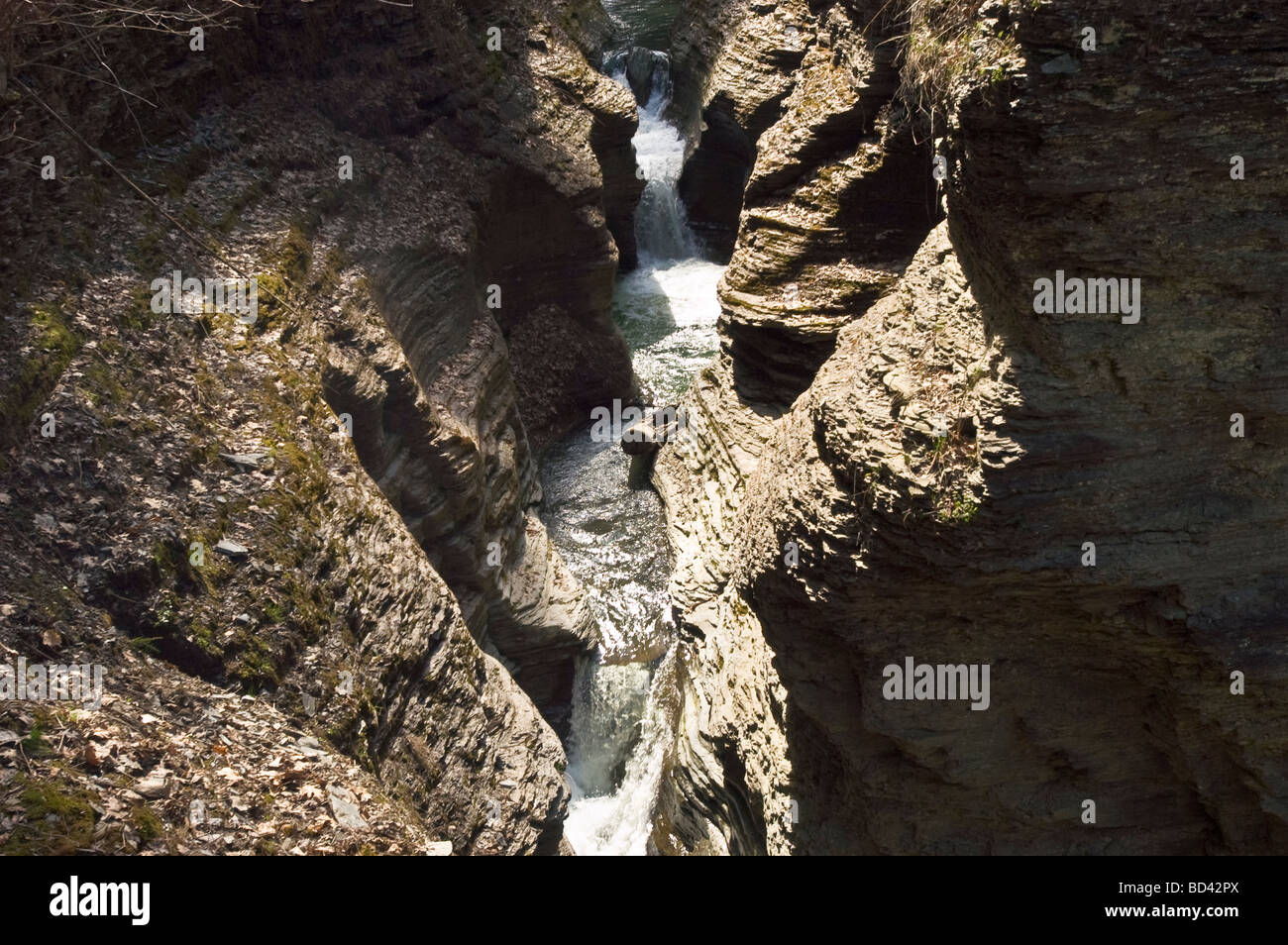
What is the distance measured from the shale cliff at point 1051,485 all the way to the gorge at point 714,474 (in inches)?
1.2

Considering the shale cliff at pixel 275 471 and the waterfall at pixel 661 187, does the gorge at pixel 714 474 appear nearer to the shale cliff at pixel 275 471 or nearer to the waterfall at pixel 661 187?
the shale cliff at pixel 275 471

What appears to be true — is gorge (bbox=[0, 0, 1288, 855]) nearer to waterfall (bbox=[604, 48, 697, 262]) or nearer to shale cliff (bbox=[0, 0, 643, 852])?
shale cliff (bbox=[0, 0, 643, 852])

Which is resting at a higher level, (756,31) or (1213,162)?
(756,31)

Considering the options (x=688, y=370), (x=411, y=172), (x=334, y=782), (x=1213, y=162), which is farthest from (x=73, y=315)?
(x=688, y=370)

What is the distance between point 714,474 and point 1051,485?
767 cm

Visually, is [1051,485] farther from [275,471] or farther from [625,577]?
[625,577]

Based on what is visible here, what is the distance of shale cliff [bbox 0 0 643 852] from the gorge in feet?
0.14

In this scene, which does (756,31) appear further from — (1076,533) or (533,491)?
(1076,533)

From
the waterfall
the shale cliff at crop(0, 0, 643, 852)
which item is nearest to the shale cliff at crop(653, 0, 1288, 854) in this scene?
the shale cliff at crop(0, 0, 643, 852)

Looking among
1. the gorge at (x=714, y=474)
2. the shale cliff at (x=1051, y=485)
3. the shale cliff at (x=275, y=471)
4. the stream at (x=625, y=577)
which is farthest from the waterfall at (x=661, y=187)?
the shale cliff at (x=1051, y=485)

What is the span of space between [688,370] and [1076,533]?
48.6 ft

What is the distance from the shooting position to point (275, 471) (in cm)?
884

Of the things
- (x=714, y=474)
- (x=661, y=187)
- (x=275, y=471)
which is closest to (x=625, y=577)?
(x=714, y=474)
